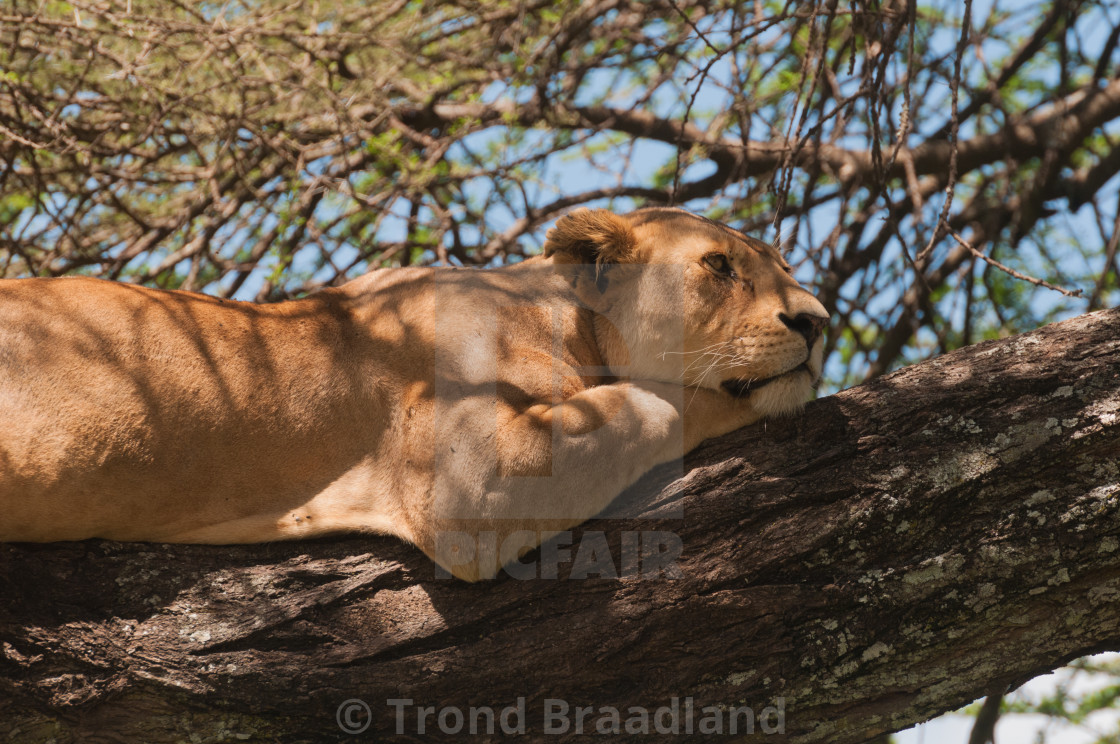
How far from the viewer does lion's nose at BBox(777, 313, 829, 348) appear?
3656 mm

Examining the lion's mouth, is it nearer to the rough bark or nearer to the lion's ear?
the rough bark

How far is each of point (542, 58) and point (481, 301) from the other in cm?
325

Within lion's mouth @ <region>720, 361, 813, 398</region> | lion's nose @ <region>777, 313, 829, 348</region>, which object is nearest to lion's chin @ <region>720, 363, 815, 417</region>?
lion's mouth @ <region>720, 361, 813, 398</region>

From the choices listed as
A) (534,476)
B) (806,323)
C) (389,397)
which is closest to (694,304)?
(806,323)

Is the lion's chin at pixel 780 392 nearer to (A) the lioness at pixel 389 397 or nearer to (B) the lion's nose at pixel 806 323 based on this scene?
(A) the lioness at pixel 389 397

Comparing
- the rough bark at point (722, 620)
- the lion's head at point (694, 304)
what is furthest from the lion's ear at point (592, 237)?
the rough bark at point (722, 620)

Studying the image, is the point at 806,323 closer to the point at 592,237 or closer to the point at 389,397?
the point at 592,237

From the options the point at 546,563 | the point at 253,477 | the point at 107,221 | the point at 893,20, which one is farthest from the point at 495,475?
the point at 107,221

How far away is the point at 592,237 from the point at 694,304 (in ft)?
1.70

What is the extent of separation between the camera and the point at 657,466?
3416mm

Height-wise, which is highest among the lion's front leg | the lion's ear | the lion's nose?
the lion's ear

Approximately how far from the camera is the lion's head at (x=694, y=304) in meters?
3.61

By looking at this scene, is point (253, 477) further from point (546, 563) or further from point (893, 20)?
point (893, 20)

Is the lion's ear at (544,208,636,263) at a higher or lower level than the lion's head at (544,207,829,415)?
higher
